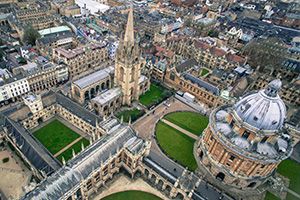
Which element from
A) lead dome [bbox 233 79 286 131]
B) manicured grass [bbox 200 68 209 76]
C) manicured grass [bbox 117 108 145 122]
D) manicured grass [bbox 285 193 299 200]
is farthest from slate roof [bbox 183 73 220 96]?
manicured grass [bbox 285 193 299 200]

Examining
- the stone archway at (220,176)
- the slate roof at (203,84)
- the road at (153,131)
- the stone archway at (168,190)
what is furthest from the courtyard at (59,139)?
the slate roof at (203,84)

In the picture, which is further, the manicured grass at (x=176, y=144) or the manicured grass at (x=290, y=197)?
the manicured grass at (x=176, y=144)

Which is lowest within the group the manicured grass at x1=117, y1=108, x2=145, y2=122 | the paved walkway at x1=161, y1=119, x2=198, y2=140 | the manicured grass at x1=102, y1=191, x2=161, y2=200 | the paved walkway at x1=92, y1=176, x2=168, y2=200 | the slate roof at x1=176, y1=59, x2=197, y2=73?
the manicured grass at x1=102, y1=191, x2=161, y2=200

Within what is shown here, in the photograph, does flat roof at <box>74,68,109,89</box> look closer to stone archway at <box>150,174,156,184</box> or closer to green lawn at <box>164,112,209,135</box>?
green lawn at <box>164,112,209,135</box>

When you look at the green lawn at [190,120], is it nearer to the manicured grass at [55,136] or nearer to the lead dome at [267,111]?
the lead dome at [267,111]

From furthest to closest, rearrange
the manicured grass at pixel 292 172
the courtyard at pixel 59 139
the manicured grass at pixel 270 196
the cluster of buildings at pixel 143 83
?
1. the courtyard at pixel 59 139
2. the manicured grass at pixel 292 172
3. the manicured grass at pixel 270 196
4. the cluster of buildings at pixel 143 83

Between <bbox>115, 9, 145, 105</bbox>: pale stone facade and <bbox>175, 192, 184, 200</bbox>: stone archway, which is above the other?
<bbox>115, 9, 145, 105</bbox>: pale stone facade
